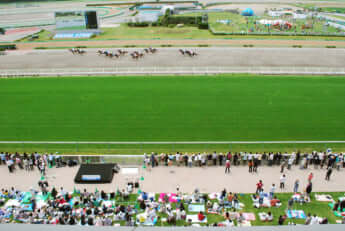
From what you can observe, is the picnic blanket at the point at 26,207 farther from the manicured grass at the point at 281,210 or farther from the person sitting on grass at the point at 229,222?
the person sitting on grass at the point at 229,222

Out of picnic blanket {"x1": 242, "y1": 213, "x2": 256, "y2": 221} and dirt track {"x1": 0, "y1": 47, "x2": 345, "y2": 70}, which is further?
dirt track {"x1": 0, "y1": 47, "x2": 345, "y2": 70}

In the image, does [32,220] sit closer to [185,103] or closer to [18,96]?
[185,103]

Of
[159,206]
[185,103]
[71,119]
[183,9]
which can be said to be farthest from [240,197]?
[183,9]

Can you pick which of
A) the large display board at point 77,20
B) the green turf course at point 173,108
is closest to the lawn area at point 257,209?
the green turf course at point 173,108

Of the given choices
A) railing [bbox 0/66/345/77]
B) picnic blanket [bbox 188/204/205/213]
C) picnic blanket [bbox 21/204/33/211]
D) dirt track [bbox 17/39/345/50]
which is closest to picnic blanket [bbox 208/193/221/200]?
picnic blanket [bbox 188/204/205/213]

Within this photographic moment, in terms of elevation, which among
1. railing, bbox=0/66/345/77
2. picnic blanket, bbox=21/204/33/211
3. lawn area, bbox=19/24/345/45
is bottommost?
picnic blanket, bbox=21/204/33/211

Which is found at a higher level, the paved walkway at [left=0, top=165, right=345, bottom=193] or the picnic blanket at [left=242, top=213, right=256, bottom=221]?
the paved walkway at [left=0, top=165, right=345, bottom=193]

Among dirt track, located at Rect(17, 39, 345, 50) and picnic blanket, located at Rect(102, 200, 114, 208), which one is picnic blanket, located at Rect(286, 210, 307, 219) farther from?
dirt track, located at Rect(17, 39, 345, 50)
